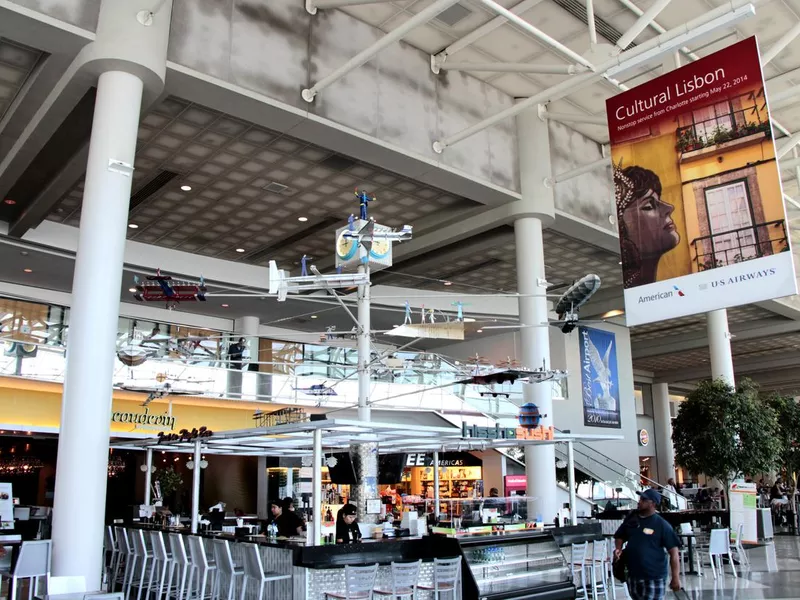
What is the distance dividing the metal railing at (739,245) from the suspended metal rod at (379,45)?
413cm

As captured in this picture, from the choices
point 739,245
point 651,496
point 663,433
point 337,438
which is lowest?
point 651,496

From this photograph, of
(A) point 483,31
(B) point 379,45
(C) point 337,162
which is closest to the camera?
(B) point 379,45

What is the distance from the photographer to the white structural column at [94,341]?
7.73 metres

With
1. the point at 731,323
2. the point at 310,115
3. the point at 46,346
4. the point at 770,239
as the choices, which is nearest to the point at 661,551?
the point at 770,239

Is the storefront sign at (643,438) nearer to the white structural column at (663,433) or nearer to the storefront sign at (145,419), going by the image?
the white structural column at (663,433)

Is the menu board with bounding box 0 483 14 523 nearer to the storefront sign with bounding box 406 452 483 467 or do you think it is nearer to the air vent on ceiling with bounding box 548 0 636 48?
the storefront sign with bounding box 406 452 483 467

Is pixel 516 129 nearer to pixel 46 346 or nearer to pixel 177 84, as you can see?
pixel 177 84

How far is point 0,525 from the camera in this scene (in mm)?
11750

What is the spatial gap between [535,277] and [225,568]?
26.9 ft

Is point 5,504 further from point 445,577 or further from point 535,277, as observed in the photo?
point 535,277

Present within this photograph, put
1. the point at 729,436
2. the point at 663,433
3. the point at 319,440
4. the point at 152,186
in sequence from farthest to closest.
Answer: the point at 663,433
the point at 729,436
the point at 152,186
the point at 319,440

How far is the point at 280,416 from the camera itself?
17672 millimetres

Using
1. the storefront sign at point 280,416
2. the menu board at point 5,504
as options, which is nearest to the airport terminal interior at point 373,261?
the storefront sign at point 280,416

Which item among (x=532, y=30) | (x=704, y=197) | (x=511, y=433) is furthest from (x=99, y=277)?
(x=704, y=197)
